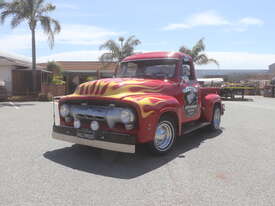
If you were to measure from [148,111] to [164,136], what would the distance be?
0.99 m

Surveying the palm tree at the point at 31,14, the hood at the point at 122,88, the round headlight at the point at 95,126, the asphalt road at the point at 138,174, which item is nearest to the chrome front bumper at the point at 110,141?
the round headlight at the point at 95,126

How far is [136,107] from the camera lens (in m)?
4.12

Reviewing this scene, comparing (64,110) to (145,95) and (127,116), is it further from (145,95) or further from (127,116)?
(145,95)

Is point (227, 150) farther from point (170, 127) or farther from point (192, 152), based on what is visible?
point (170, 127)

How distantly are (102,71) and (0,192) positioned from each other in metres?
27.1

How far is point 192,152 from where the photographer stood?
525cm

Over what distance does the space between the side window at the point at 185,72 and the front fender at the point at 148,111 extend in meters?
1.29

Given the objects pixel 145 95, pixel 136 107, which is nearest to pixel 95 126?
pixel 136 107

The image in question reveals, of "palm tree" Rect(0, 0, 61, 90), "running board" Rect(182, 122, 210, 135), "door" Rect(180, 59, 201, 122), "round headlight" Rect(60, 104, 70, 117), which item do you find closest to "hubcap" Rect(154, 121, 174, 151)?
"running board" Rect(182, 122, 210, 135)

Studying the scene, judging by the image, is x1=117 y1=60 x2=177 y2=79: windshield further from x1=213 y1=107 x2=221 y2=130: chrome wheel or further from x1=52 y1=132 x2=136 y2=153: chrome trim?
x1=213 y1=107 x2=221 y2=130: chrome wheel

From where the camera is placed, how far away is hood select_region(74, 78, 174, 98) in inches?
180

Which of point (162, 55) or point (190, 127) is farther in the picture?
point (190, 127)

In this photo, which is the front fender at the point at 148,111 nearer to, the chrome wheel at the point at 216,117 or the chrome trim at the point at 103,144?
the chrome trim at the point at 103,144

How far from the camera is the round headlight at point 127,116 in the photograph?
4168mm
